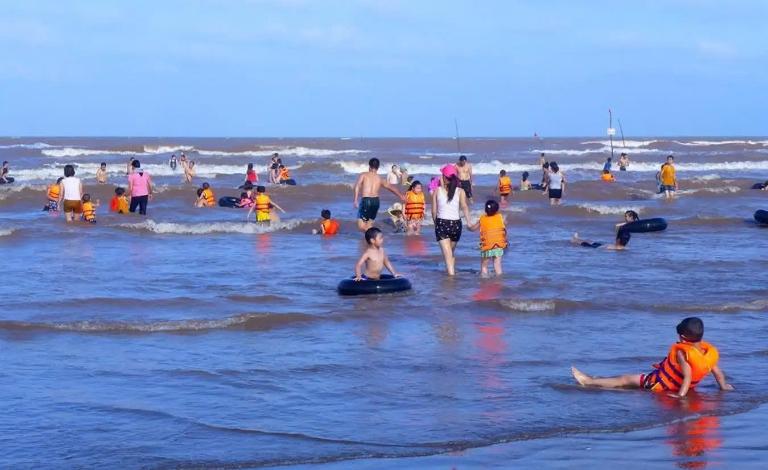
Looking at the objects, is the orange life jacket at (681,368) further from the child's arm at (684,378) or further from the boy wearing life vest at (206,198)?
the boy wearing life vest at (206,198)

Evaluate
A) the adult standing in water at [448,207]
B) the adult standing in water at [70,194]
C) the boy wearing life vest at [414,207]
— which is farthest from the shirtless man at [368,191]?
the adult standing in water at [70,194]

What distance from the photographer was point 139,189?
23.5 meters

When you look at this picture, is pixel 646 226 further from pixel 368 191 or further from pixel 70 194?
pixel 70 194

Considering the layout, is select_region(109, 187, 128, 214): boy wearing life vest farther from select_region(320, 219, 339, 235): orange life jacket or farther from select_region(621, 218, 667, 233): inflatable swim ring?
select_region(621, 218, 667, 233): inflatable swim ring

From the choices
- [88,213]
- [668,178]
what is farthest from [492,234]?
[668,178]

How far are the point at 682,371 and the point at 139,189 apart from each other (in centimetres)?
1738

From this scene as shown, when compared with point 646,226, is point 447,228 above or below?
above

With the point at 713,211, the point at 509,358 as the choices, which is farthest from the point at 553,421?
the point at 713,211

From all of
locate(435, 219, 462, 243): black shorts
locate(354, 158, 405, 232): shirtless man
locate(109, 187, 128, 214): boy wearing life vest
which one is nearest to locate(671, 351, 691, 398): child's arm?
locate(435, 219, 462, 243): black shorts

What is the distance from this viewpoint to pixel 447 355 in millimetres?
9445

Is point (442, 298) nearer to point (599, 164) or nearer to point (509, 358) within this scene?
point (509, 358)

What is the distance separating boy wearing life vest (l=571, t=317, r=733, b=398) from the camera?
801 centimetres

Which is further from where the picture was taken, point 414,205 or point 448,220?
point 414,205

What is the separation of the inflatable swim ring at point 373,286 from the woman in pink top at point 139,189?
11.5 meters
